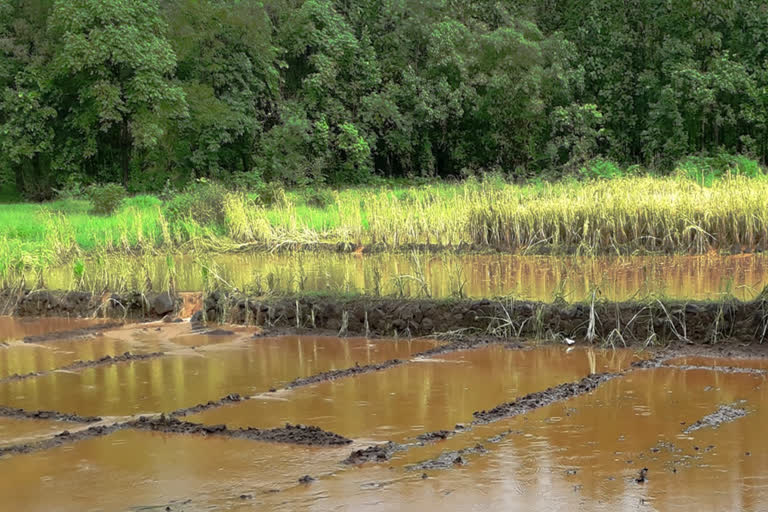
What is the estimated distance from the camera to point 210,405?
20.9 ft

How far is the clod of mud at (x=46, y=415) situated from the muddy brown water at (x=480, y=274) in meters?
3.43

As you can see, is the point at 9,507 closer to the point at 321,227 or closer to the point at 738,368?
the point at 738,368

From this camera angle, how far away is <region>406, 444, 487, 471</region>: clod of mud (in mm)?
4801

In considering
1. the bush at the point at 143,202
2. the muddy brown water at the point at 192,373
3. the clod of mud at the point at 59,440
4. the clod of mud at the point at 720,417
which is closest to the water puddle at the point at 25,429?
the clod of mud at the point at 59,440

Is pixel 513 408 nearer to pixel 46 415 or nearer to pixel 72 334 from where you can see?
pixel 46 415

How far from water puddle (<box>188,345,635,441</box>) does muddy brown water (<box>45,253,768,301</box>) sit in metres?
1.06

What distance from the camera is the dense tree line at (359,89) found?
26562 millimetres

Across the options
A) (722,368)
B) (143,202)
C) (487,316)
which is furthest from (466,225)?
(143,202)

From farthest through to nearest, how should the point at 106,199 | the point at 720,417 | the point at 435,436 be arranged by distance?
the point at 106,199 < the point at 720,417 < the point at 435,436

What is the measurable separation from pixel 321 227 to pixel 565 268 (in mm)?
6051

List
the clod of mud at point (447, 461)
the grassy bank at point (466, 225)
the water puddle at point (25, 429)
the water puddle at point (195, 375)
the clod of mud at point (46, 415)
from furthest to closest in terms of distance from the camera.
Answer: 1. the grassy bank at point (466, 225)
2. the water puddle at point (195, 375)
3. the clod of mud at point (46, 415)
4. the water puddle at point (25, 429)
5. the clod of mud at point (447, 461)

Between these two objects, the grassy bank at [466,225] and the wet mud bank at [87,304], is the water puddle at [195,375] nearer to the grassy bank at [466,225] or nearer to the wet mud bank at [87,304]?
the wet mud bank at [87,304]

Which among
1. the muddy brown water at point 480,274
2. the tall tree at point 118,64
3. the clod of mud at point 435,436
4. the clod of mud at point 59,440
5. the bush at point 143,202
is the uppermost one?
the tall tree at point 118,64

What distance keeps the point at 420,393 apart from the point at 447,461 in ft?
5.30
